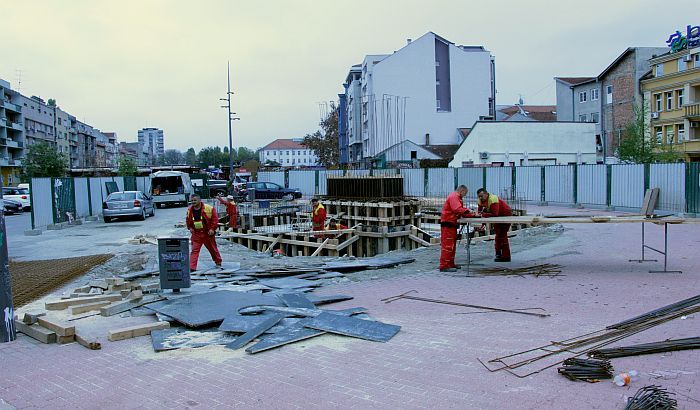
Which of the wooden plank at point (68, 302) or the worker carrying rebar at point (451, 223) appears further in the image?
the worker carrying rebar at point (451, 223)

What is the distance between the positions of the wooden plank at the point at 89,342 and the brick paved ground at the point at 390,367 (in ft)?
0.32

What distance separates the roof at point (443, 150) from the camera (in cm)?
5618

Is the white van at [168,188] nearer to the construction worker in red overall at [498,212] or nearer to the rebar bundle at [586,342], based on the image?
the construction worker in red overall at [498,212]

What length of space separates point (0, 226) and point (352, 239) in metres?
12.1

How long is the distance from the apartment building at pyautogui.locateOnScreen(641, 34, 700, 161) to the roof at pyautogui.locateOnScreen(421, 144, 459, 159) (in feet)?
55.5

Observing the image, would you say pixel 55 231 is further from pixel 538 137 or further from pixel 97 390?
pixel 538 137

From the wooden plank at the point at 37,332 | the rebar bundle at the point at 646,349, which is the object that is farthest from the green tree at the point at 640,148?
the wooden plank at the point at 37,332

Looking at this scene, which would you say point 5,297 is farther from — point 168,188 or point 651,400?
point 168,188

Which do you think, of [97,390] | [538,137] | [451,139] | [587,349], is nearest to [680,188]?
[587,349]

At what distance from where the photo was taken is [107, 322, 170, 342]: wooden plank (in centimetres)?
703

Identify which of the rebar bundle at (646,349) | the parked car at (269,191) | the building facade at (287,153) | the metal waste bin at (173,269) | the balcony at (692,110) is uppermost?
the building facade at (287,153)

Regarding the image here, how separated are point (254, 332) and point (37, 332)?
2701 millimetres

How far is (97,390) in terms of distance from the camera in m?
5.40

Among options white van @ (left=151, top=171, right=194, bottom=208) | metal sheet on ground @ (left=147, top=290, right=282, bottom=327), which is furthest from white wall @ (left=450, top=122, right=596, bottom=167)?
metal sheet on ground @ (left=147, top=290, right=282, bottom=327)
